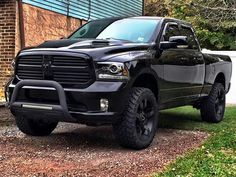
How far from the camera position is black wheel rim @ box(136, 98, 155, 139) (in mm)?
6075

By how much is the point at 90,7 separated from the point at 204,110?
6.73 meters

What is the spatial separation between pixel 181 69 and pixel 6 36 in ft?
15.8

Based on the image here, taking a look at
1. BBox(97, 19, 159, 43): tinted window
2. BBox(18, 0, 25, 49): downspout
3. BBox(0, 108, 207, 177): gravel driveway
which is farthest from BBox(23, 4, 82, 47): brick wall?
BBox(97, 19, 159, 43): tinted window

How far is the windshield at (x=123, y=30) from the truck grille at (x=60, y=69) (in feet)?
4.45

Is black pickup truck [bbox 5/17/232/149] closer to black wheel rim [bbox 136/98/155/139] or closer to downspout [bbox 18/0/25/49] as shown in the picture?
black wheel rim [bbox 136/98/155/139]

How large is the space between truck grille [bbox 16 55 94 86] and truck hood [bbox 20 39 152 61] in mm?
110

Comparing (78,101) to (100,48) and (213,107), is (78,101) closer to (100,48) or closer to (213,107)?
(100,48)

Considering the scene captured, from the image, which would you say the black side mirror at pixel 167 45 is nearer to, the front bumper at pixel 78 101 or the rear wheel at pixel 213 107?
the front bumper at pixel 78 101

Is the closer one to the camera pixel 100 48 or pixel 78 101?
pixel 78 101

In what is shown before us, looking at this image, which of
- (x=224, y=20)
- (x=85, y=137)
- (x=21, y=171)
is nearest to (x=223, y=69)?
(x=85, y=137)

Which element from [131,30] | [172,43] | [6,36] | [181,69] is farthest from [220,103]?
[6,36]

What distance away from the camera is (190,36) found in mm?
8484

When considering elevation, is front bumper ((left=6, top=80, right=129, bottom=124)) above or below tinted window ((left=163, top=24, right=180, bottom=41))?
below

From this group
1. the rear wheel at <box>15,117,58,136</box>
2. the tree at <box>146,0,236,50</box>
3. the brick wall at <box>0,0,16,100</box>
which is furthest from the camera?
the tree at <box>146,0,236,50</box>
